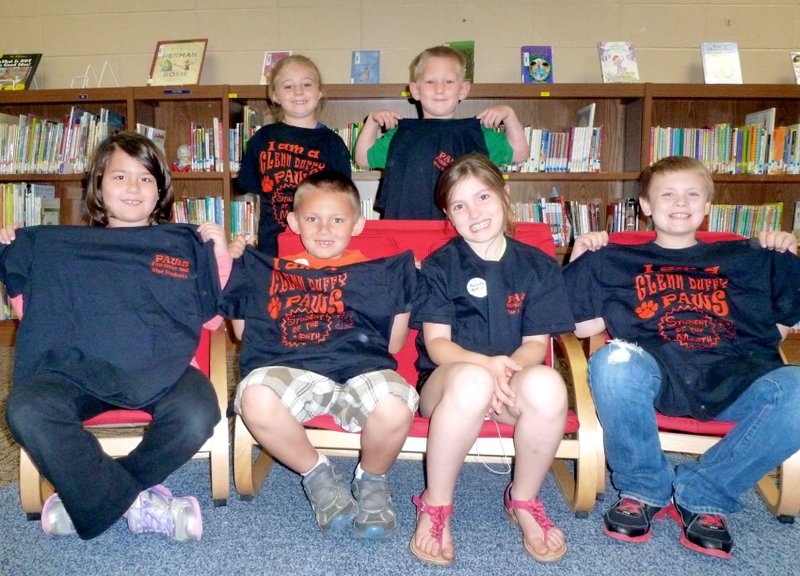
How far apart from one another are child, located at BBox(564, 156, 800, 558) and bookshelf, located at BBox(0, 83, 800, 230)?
181 cm

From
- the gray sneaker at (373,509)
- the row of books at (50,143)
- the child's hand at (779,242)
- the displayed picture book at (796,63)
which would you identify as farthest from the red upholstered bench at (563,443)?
the displayed picture book at (796,63)

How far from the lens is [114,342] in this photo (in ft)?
5.10

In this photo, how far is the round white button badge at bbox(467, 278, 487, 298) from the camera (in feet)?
5.32

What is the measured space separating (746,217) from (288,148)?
9.82 ft

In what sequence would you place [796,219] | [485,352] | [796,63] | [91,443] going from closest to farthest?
1. [91,443]
2. [485,352]
3. [796,63]
4. [796,219]

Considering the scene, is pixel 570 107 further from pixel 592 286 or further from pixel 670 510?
pixel 670 510

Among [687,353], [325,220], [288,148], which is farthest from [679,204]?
[288,148]

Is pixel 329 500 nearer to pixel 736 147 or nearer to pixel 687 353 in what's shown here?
pixel 687 353

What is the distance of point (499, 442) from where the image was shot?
1.52 meters

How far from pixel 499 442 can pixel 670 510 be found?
21.8 inches

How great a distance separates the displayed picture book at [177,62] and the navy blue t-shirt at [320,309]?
249 centimetres

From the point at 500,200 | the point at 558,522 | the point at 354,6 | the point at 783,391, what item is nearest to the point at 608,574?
the point at 558,522

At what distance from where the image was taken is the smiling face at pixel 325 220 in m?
1.76

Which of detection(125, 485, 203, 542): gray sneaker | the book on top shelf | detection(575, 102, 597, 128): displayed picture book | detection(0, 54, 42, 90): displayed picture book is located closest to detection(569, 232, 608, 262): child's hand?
detection(125, 485, 203, 542): gray sneaker
